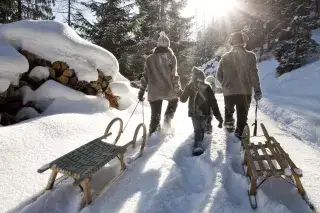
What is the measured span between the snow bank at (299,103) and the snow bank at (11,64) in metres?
6.76

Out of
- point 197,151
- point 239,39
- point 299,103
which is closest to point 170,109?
point 197,151

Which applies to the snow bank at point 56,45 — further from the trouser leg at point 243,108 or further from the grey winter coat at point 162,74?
the trouser leg at point 243,108

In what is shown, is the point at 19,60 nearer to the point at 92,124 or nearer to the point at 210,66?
the point at 92,124

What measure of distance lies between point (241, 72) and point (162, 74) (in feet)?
5.49

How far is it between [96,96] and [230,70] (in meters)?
3.99

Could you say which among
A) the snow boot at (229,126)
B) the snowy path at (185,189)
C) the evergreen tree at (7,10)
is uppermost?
the evergreen tree at (7,10)

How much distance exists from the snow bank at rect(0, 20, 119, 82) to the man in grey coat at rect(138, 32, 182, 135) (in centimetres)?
251

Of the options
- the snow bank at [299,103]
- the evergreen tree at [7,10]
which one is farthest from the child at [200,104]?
the evergreen tree at [7,10]

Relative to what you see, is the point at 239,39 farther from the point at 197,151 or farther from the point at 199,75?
the point at 197,151

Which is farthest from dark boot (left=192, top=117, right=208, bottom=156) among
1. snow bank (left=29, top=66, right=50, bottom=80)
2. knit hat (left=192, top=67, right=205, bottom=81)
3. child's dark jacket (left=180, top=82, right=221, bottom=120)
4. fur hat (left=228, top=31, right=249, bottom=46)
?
snow bank (left=29, top=66, right=50, bottom=80)

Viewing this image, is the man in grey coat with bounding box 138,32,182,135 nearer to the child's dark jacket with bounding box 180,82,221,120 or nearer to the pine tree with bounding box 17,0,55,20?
the child's dark jacket with bounding box 180,82,221,120

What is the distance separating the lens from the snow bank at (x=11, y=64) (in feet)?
A: 22.3

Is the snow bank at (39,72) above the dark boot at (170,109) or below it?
above

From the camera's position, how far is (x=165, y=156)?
17.3 ft
